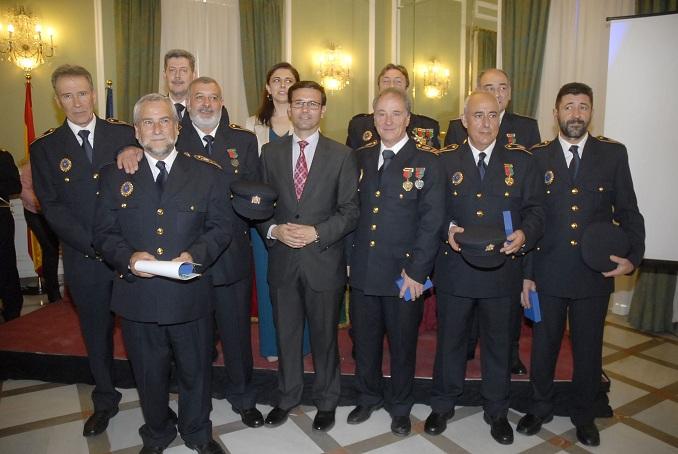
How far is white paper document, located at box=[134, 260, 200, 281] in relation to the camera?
81.5 inches

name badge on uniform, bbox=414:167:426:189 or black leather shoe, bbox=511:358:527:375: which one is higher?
name badge on uniform, bbox=414:167:426:189

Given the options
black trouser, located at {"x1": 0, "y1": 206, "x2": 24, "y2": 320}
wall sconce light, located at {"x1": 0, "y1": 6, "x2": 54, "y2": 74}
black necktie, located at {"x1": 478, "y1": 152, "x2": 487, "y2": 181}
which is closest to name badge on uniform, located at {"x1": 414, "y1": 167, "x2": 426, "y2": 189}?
black necktie, located at {"x1": 478, "y1": 152, "x2": 487, "y2": 181}

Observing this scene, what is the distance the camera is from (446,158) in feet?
9.20

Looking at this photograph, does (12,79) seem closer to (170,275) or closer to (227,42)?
(227,42)

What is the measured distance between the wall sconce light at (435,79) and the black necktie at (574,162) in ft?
17.3

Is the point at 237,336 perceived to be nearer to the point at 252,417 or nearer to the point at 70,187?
the point at 252,417

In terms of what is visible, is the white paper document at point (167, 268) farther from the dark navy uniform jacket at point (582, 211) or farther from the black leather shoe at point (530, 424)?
the black leather shoe at point (530, 424)

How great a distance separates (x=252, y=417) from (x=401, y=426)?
32.4 inches

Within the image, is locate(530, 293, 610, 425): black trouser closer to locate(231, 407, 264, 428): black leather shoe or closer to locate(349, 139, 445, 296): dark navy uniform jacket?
locate(349, 139, 445, 296): dark navy uniform jacket

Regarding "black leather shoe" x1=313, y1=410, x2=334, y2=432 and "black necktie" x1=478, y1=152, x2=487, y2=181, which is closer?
A: "black necktie" x1=478, y1=152, x2=487, y2=181

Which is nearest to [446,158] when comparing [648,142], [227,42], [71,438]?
[648,142]

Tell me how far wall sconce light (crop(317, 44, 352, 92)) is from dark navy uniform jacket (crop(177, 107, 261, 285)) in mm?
5237

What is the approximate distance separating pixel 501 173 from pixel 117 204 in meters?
1.83

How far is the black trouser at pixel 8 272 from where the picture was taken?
4.64 metres
